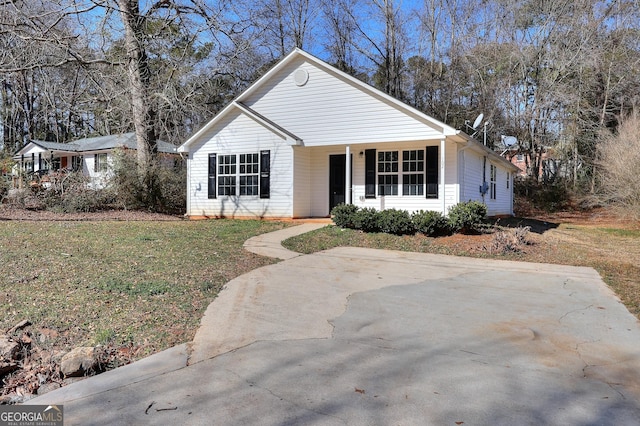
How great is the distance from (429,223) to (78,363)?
29.9 ft

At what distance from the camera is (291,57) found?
1470cm

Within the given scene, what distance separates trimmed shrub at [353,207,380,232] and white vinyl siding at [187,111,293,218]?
3364 mm

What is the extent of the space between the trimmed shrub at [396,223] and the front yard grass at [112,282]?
13.6 ft

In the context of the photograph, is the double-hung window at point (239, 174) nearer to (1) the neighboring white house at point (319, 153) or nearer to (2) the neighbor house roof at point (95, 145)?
(1) the neighboring white house at point (319, 153)

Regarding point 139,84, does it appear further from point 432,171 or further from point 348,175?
point 432,171

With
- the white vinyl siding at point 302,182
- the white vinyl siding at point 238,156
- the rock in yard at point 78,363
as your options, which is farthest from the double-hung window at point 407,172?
the rock in yard at point 78,363

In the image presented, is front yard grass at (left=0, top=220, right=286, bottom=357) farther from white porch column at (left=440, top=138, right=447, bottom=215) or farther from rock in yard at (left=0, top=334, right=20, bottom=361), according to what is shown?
white porch column at (left=440, top=138, right=447, bottom=215)

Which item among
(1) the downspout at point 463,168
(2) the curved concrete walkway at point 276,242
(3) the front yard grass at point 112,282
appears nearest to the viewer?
(3) the front yard grass at point 112,282

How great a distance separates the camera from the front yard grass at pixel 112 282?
14.1ft

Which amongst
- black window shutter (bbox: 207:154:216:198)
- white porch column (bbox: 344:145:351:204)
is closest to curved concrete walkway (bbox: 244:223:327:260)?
white porch column (bbox: 344:145:351:204)

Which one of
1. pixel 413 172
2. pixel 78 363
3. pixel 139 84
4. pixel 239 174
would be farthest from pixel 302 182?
pixel 78 363

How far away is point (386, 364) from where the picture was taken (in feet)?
11.6

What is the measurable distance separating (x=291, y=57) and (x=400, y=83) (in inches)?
659

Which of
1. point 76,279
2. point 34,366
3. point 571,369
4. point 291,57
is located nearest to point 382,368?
point 571,369
